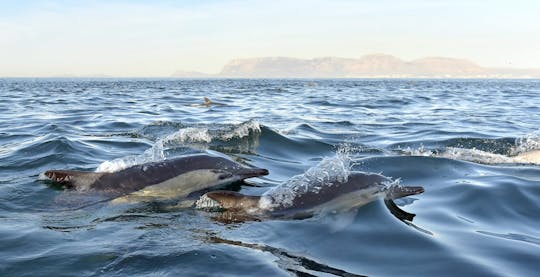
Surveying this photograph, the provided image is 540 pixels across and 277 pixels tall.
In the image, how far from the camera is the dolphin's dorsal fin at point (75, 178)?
8.66 m

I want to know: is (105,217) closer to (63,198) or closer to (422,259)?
(63,198)

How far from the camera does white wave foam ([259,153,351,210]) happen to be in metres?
7.57

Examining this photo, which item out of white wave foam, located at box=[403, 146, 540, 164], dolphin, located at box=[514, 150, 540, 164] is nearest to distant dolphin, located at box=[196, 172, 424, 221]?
white wave foam, located at box=[403, 146, 540, 164]

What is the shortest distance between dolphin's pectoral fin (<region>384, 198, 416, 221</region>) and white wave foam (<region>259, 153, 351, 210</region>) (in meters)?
0.68

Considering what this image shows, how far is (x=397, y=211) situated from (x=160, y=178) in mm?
3594

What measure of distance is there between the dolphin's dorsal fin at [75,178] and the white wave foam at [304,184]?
2780mm

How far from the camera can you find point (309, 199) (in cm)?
758

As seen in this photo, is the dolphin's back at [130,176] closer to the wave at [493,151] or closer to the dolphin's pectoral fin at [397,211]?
the dolphin's pectoral fin at [397,211]

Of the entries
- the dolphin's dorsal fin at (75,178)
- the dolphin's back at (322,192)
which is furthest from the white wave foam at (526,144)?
the dolphin's dorsal fin at (75,178)

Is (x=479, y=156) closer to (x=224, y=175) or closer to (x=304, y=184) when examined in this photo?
(x=304, y=184)

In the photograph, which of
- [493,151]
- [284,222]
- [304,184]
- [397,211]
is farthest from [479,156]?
[284,222]

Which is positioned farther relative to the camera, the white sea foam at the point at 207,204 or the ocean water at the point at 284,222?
the white sea foam at the point at 207,204

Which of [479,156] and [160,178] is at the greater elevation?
[160,178]

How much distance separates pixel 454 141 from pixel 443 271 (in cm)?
1033
